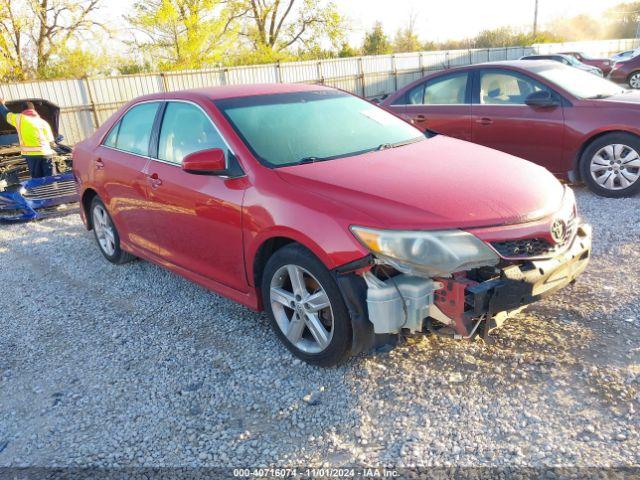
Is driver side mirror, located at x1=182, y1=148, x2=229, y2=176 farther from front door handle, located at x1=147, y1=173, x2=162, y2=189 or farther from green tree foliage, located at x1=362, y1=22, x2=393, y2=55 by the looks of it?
green tree foliage, located at x1=362, y1=22, x2=393, y2=55

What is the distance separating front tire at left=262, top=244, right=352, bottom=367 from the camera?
298 cm

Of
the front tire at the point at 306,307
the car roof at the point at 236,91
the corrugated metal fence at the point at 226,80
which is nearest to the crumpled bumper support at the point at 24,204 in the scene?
the car roof at the point at 236,91

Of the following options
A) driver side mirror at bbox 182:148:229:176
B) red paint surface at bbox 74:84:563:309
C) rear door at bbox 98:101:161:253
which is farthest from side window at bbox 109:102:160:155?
A: driver side mirror at bbox 182:148:229:176

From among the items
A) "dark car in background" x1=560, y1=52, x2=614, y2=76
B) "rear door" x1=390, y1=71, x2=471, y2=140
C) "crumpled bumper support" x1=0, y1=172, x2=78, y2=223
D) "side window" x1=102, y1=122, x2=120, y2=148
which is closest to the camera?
"side window" x1=102, y1=122, x2=120, y2=148

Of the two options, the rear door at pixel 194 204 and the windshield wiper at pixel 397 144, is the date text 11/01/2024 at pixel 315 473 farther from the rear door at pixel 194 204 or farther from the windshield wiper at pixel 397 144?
the windshield wiper at pixel 397 144

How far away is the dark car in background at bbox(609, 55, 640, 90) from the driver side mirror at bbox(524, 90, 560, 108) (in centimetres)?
1562

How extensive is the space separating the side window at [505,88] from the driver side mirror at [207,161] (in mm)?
4726

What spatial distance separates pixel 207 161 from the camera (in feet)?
11.1

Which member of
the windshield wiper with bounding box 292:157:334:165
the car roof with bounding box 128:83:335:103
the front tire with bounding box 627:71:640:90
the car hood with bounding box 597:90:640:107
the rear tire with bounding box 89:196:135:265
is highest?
the car roof with bounding box 128:83:335:103

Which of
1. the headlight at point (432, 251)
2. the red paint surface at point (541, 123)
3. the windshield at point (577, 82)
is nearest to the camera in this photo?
the headlight at point (432, 251)

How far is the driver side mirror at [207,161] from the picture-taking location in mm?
3391

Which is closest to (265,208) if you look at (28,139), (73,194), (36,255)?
(36,255)

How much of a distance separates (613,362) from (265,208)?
2164 millimetres

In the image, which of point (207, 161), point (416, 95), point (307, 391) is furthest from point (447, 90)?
point (307, 391)
